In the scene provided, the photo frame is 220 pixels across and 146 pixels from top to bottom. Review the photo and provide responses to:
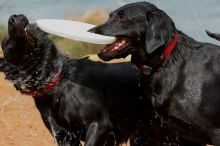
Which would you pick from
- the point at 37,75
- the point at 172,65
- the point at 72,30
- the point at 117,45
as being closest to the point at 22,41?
the point at 37,75

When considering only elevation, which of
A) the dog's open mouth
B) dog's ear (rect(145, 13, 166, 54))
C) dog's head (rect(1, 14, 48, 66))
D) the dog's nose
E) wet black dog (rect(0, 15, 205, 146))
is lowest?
wet black dog (rect(0, 15, 205, 146))

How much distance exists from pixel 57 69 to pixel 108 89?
2.18ft

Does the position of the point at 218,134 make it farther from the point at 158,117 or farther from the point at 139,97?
the point at 139,97

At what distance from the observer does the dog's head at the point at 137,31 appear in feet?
21.6

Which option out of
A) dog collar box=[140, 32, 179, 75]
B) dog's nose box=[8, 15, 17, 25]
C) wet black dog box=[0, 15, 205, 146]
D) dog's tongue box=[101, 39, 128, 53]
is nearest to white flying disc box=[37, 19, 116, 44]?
dog's tongue box=[101, 39, 128, 53]

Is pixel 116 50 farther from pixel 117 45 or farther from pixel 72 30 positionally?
pixel 72 30

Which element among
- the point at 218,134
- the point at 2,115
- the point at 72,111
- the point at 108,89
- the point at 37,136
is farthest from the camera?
the point at 2,115

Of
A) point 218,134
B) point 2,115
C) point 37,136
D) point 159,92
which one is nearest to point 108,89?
point 159,92

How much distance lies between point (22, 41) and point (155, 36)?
1621 millimetres

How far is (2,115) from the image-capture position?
1243 centimetres

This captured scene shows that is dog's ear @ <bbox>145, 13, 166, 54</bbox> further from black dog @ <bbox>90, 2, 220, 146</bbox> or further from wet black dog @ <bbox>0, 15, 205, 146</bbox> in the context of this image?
wet black dog @ <bbox>0, 15, 205, 146</bbox>

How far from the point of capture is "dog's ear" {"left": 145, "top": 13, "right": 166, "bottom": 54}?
6.57 meters

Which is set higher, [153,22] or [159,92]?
[153,22]

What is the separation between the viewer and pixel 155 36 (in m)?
6.58
